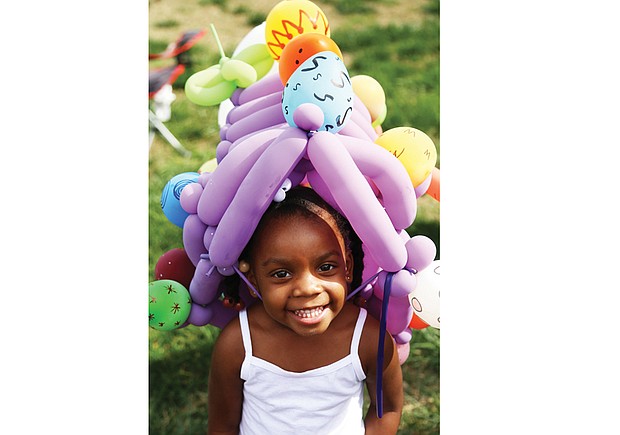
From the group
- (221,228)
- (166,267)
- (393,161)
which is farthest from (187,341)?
(393,161)

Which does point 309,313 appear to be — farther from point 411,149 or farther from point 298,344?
point 411,149

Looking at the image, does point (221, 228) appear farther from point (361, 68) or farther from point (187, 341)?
point (361, 68)

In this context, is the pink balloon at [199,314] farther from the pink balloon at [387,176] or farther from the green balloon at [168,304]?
the pink balloon at [387,176]

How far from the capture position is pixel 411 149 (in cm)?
216

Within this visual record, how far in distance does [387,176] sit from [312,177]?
18 centimetres

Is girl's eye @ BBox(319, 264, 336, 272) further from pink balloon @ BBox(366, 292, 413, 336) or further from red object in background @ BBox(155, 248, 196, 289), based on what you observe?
red object in background @ BBox(155, 248, 196, 289)

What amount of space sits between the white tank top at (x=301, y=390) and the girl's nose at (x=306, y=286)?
0.26 metres

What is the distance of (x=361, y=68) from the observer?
442 cm

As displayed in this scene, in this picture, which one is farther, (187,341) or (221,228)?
(187,341)

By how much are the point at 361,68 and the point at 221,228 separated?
266 centimetres

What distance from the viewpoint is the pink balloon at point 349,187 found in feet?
6.03

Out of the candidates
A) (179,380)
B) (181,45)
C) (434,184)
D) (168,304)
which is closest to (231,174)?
(168,304)

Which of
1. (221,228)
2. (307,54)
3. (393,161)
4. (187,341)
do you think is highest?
(307,54)

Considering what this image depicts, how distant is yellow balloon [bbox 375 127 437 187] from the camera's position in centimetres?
216
